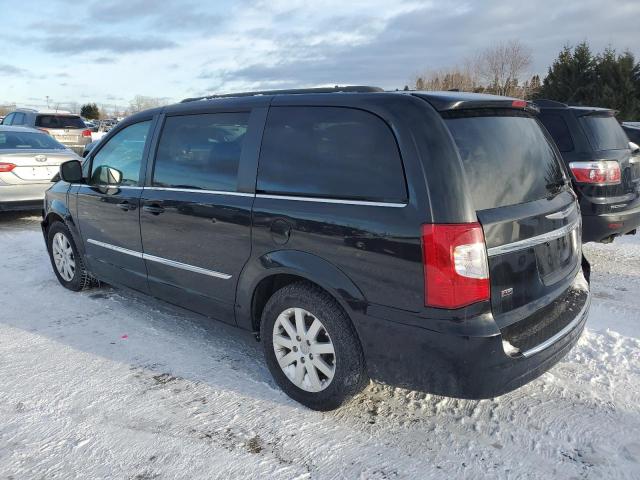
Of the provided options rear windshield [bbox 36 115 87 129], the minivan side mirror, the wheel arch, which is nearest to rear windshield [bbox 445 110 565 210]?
the wheel arch

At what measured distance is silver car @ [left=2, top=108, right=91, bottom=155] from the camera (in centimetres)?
1498

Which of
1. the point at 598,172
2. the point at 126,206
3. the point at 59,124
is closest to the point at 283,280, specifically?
the point at 126,206

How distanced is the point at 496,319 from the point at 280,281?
124 cm

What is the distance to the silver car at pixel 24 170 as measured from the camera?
777 centimetres

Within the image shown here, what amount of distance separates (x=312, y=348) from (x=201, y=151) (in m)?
1.55

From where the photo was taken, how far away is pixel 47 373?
3426 mm

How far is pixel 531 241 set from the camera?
8.62 ft

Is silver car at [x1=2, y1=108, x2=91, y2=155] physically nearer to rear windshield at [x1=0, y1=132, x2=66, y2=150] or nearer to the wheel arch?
rear windshield at [x1=0, y1=132, x2=66, y2=150]

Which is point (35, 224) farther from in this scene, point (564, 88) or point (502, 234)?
point (564, 88)

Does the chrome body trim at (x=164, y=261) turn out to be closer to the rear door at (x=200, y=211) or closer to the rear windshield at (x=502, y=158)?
the rear door at (x=200, y=211)

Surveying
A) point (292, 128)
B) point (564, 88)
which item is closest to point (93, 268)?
point (292, 128)

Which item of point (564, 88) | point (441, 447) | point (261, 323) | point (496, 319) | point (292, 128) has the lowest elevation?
point (441, 447)

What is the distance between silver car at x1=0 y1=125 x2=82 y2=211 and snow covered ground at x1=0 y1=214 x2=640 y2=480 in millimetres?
4506

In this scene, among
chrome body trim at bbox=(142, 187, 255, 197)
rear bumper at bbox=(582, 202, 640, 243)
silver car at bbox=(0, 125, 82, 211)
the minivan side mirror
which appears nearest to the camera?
chrome body trim at bbox=(142, 187, 255, 197)
